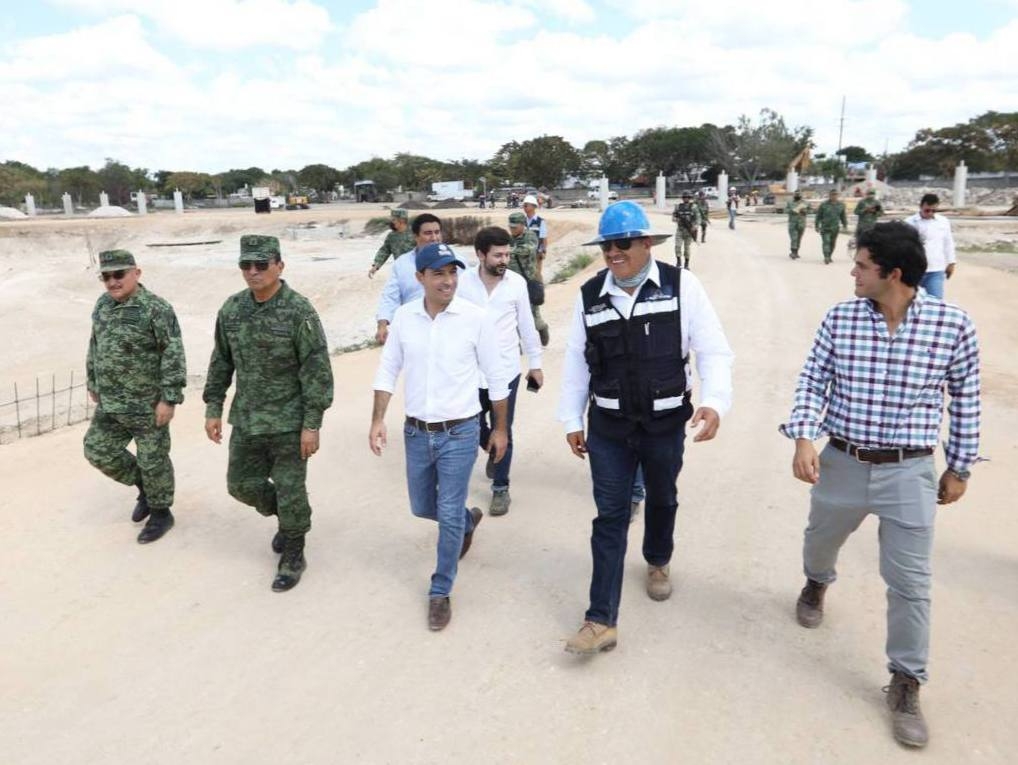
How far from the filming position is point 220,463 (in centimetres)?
612

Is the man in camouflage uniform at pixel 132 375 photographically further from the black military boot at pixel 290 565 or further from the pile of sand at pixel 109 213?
the pile of sand at pixel 109 213

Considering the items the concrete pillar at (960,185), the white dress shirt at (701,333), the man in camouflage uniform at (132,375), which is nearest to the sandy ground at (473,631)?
the man in camouflage uniform at (132,375)

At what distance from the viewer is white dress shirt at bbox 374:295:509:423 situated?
12.3ft

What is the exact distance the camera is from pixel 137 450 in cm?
473

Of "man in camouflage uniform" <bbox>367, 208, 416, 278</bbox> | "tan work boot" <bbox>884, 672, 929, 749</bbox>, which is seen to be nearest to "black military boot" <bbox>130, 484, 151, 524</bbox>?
"man in camouflage uniform" <bbox>367, 208, 416, 278</bbox>

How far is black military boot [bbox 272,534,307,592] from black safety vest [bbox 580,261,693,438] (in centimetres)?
202

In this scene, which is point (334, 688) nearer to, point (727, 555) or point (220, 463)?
point (727, 555)

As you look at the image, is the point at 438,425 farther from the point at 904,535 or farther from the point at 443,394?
the point at 904,535

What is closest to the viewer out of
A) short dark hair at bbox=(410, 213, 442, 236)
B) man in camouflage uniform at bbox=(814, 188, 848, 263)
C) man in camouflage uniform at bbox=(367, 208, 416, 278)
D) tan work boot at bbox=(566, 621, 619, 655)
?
tan work boot at bbox=(566, 621, 619, 655)

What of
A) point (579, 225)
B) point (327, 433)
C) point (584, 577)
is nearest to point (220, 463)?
point (327, 433)

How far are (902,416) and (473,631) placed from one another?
2178 mm

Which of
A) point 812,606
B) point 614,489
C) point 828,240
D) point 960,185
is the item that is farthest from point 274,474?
point 960,185

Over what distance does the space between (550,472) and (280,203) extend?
61487 mm

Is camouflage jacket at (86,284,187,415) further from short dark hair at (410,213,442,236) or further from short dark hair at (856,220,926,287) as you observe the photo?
short dark hair at (856,220,926,287)
